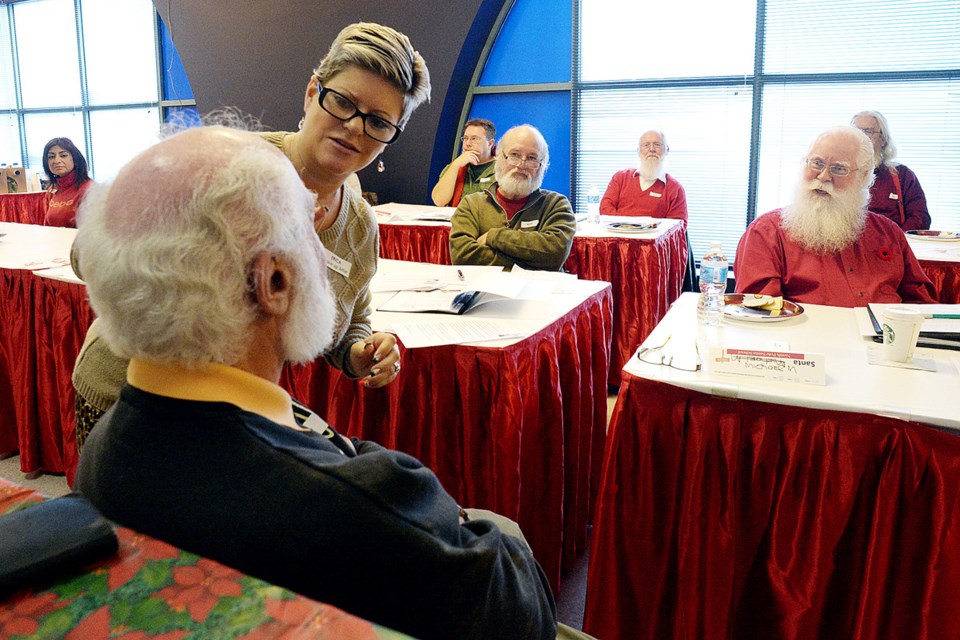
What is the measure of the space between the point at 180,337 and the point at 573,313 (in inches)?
61.6

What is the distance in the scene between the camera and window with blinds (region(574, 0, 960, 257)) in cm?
539

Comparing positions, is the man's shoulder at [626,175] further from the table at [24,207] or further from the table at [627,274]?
the table at [24,207]

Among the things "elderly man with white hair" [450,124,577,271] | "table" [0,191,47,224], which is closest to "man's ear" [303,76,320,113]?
"elderly man with white hair" [450,124,577,271]

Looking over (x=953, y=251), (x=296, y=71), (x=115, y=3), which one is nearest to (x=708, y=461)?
(x=953, y=251)

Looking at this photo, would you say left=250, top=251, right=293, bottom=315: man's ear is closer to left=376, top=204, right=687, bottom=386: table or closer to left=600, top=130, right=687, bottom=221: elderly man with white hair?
left=376, top=204, right=687, bottom=386: table

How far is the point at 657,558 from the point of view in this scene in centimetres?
163

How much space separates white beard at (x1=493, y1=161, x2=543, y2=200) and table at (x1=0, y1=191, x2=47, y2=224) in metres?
6.17

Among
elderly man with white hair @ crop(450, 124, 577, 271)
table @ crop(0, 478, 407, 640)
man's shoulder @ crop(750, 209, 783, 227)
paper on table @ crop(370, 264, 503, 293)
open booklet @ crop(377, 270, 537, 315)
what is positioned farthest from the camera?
elderly man with white hair @ crop(450, 124, 577, 271)

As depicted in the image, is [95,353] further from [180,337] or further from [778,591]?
[778,591]

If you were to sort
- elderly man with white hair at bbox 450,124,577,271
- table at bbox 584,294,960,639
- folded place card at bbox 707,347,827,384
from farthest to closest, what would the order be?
→ elderly man with white hair at bbox 450,124,577,271 → folded place card at bbox 707,347,827,384 → table at bbox 584,294,960,639

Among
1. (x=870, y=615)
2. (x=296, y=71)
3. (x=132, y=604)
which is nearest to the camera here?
(x=132, y=604)

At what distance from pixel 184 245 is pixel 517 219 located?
2.71m

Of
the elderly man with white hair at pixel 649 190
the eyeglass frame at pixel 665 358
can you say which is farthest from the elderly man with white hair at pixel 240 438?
the elderly man with white hair at pixel 649 190

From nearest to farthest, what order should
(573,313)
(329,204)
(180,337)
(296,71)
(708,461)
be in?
1. (180,337)
2. (708,461)
3. (329,204)
4. (573,313)
5. (296,71)
